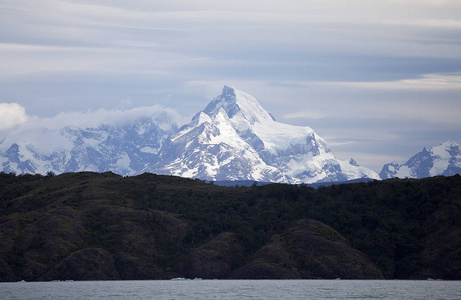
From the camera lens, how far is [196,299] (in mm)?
195250

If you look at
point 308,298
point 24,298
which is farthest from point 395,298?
point 24,298

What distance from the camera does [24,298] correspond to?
194875mm

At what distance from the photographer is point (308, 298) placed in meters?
194

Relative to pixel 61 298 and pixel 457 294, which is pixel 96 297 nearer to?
pixel 61 298

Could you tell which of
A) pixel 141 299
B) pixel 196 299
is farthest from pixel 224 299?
pixel 141 299

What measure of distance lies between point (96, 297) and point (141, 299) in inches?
482

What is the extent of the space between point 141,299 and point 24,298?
2650 centimetres

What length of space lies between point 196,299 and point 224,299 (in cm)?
663

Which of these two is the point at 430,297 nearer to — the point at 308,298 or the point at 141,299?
the point at 308,298

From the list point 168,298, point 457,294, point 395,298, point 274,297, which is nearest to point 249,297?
point 274,297

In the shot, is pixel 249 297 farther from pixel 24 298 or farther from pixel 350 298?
pixel 24 298

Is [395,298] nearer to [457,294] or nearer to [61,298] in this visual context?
[457,294]

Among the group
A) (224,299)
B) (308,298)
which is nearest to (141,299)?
(224,299)

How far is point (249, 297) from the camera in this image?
651ft
